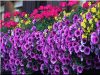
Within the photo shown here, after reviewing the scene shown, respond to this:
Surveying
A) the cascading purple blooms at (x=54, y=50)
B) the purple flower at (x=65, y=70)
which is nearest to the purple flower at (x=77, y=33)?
the cascading purple blooms at (x=54, y=50)

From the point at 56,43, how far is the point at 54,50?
0.39ft

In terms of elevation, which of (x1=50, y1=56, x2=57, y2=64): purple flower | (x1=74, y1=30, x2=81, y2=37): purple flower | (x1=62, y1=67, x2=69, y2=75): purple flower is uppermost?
(x1=74, y1=30, x2=81, y2=37): purple flower

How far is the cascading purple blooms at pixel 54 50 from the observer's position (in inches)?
185

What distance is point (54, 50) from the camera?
522 centimetres

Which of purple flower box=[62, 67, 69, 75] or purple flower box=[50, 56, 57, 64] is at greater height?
purple flower box=[50, 56, 57, 64]

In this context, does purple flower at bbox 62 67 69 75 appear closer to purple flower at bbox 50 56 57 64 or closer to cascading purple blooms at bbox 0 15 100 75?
cascading purple blooms at bbox 0 15 100 75

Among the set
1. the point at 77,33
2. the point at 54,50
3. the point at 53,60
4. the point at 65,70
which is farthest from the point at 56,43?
the point at 77,33

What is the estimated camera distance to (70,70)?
517 centimetres

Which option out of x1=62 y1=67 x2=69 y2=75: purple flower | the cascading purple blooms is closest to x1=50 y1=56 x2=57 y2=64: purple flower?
the cascading purple blooms

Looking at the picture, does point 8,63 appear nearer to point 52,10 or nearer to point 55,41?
point 52,10

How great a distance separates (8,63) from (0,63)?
40 cm

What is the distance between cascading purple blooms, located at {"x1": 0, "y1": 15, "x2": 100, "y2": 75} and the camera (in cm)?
469

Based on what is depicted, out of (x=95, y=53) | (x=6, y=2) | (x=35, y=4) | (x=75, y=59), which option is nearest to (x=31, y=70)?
(x=75, y=59)

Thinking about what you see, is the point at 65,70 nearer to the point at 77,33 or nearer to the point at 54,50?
the point at 54,50
